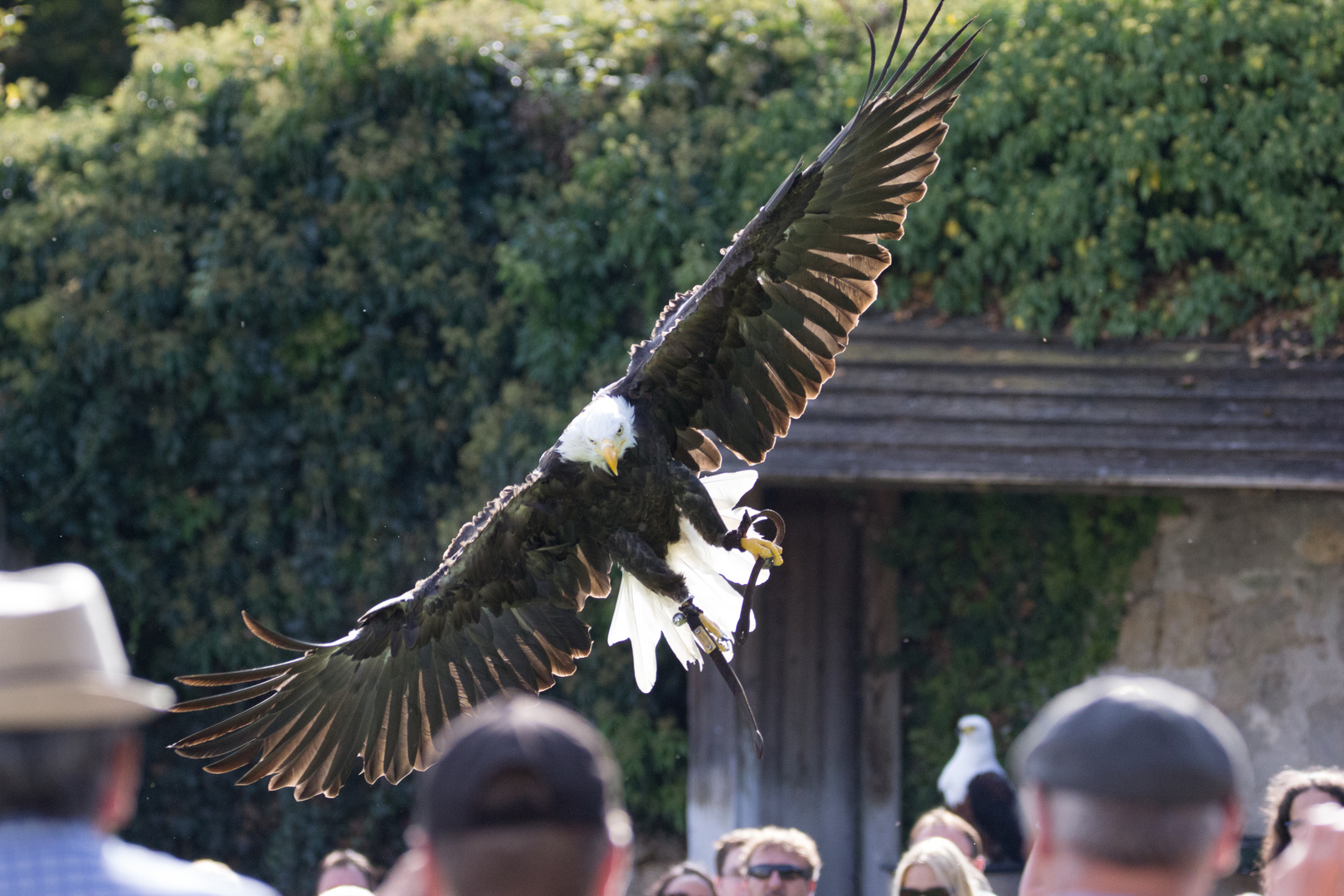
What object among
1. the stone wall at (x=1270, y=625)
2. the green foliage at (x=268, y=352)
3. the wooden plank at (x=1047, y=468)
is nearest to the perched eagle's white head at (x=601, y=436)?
the wooden plank at (x=1047, y=468)

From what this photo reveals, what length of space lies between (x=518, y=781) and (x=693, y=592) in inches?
101

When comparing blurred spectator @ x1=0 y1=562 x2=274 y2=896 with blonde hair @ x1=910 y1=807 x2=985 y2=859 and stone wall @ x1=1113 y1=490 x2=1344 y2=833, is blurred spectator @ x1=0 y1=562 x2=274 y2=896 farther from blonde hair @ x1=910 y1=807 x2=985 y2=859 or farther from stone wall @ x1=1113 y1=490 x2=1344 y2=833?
stone wall @ x1=1113 y1=490 x2=1344 y2=833

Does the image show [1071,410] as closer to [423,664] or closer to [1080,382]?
[1080,382]

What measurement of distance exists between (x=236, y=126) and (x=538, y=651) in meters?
4.72

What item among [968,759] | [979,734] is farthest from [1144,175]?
[968,759]

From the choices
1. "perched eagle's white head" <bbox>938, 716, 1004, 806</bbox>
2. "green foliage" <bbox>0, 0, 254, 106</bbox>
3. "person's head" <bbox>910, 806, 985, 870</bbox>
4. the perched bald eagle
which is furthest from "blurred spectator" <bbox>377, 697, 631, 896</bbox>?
"green foliage" <bbox>0, 0, 254, 106</bbox>

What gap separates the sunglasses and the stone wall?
10.9 feet

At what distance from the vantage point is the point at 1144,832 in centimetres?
130

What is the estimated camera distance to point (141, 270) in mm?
7445

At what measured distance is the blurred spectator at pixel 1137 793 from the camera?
4.26ft

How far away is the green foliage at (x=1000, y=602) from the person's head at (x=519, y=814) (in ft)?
18.5

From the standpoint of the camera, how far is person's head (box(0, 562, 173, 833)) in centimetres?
124

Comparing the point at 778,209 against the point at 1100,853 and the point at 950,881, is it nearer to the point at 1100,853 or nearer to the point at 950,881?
the point at 950,881

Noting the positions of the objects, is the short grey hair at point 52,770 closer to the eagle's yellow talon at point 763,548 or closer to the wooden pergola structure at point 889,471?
the eagle's yellow talon at point 763,548
